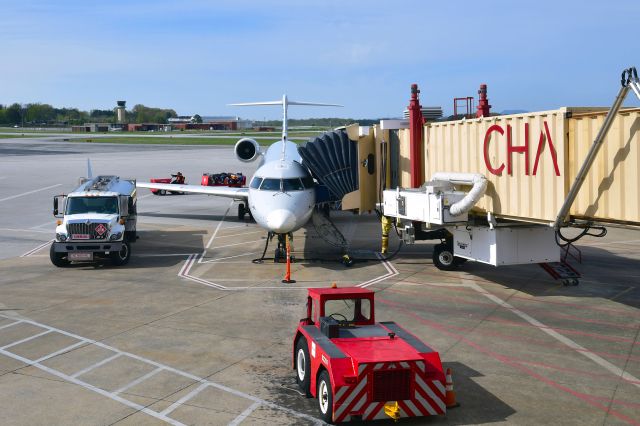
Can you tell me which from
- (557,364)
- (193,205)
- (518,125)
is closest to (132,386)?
(557,364)

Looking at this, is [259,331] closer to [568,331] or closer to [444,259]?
[568,331]

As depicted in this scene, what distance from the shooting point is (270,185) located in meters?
24.3

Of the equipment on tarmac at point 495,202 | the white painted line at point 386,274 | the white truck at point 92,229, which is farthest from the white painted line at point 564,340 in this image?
the white truck at point 92,229

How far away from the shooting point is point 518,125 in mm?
17969

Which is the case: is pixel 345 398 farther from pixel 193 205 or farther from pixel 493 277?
pixel 193 205

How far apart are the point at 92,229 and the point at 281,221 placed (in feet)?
21.5

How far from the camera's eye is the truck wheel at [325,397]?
34.2 ft

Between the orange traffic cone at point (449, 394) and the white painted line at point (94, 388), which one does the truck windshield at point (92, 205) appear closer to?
the white painted line at point (94, 388)

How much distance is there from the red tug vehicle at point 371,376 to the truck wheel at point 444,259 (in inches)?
467

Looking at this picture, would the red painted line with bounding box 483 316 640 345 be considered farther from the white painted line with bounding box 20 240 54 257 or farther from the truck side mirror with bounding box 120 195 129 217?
the white painted line with bounding box 20 240 54 257

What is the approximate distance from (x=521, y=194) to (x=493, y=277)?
5107 mm

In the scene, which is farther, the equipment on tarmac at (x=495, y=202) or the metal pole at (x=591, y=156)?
the equipment on tarmac at (x=495, y=202)

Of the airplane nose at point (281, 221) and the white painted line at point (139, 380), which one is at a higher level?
the airplane nose at point (281, 221)

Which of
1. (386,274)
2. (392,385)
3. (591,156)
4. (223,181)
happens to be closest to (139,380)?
(392,385)
